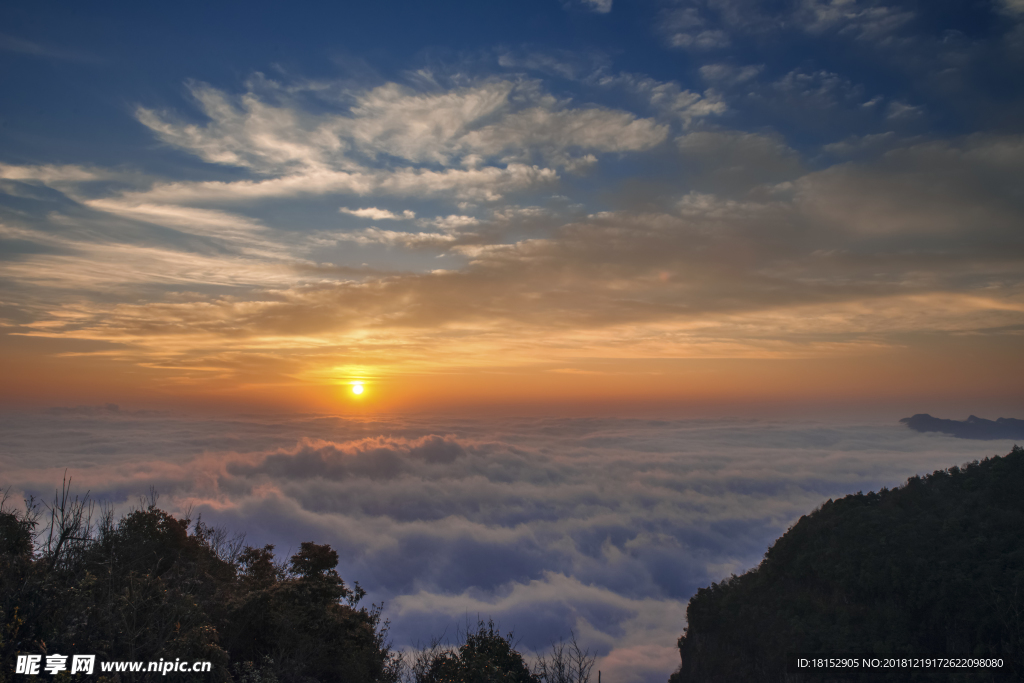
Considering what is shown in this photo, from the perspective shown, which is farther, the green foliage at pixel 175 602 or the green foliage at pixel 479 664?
the green foliage at pixel 479 664

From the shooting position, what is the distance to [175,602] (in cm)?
1546

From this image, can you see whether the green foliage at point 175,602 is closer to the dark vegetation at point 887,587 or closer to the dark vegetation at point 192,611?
the dark vegetation at point 192,611

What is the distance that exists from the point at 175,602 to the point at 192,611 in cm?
57

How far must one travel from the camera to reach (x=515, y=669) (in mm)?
21000

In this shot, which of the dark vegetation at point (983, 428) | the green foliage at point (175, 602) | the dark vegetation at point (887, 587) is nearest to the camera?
the green foliage at point (175, 602)

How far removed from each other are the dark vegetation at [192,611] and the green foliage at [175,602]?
4cm

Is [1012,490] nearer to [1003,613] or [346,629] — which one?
[1003,613]

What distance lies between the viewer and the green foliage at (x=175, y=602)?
12148mm

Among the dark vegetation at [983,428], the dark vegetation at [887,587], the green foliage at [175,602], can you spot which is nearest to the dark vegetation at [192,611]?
the green foliage at [175,602]

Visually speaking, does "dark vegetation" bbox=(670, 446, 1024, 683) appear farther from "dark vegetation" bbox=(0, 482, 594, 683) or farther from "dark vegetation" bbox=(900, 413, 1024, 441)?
"dark vegetation" bbox=(900, 413, 1024, 441)

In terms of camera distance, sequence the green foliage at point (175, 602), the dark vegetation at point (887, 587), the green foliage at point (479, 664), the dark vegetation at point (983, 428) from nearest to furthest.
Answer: the green foliage at point (175, 602) < the green foliage at point (479, 664) < the dark vegetation at point (887, 587) < the dark vegetation at point (983, 428)

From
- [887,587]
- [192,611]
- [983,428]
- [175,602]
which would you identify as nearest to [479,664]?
[192,611]

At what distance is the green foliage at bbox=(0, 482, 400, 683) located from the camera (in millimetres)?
12148

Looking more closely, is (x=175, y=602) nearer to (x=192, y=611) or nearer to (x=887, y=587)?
(x=192, y=611)
